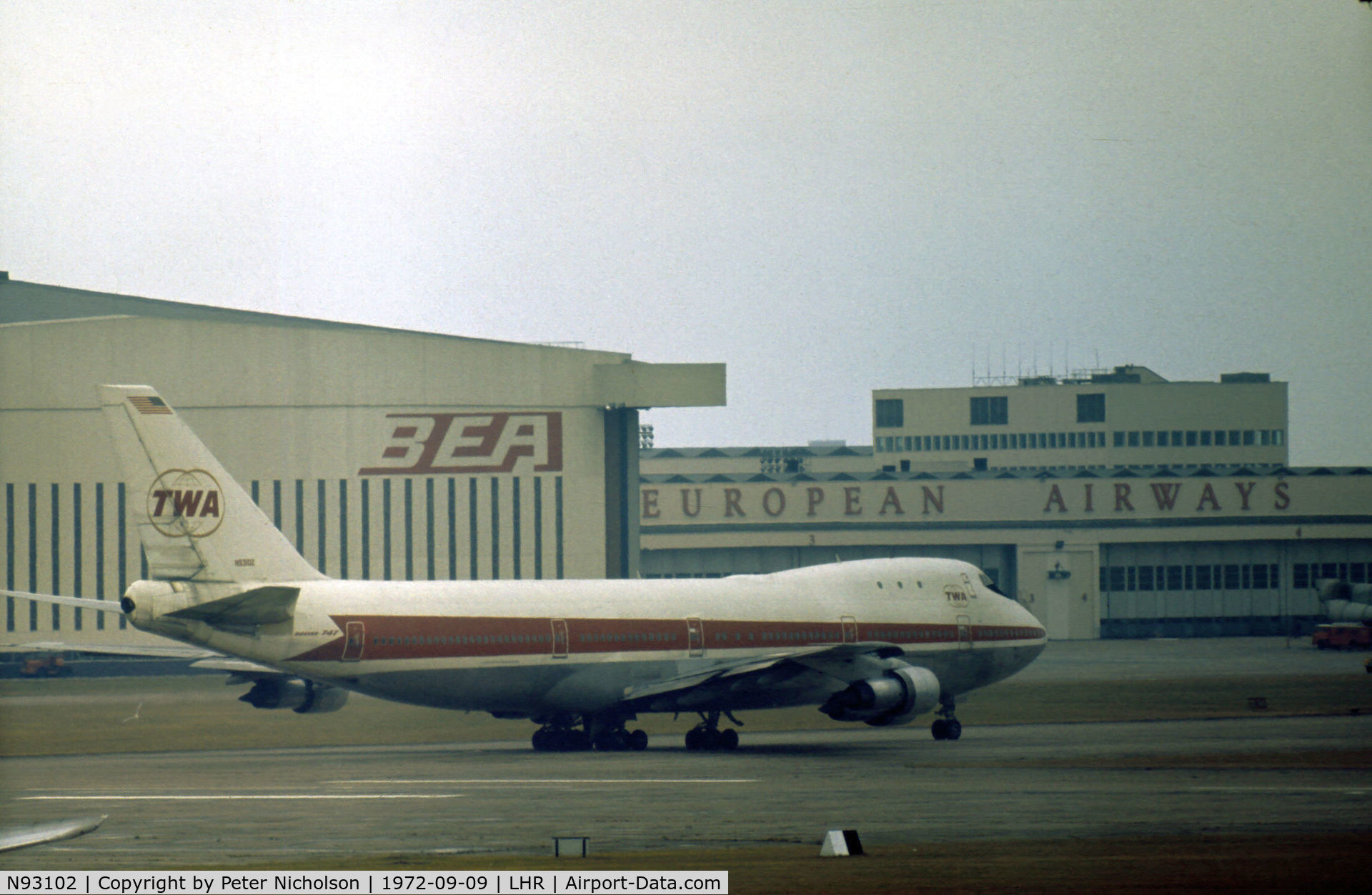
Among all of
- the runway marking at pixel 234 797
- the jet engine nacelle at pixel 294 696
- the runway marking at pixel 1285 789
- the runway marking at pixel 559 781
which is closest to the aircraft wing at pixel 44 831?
the runway marking at pixel 234 797

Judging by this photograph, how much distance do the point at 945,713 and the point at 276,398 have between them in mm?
34156

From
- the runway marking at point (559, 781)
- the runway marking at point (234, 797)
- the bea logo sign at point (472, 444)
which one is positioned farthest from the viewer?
the bea logo sign at point (472, 444)

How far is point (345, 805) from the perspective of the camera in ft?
90.1

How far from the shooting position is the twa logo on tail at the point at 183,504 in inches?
1387

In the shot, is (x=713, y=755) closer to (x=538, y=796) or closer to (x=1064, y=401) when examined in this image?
(x=538, y=796)

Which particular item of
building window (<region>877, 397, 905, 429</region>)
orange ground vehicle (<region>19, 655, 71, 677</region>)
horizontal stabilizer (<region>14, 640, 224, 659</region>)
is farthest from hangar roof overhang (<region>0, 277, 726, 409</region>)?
building window (<region>877, 397, 905, 429</region>)

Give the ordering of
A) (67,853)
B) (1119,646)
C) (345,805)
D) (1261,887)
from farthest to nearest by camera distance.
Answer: (1119,646) < (345,805) < (67,853) < (1261,887)

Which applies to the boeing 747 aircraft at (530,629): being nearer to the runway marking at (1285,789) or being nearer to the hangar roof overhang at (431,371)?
the runway marking at (1285,789)

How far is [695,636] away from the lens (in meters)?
40.5

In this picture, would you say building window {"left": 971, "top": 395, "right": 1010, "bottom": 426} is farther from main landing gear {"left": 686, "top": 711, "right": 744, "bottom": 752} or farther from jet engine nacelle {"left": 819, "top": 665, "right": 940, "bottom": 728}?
jet engine nacelle {"left": 819, "top": 665, "right": 940, "bottom": 728}

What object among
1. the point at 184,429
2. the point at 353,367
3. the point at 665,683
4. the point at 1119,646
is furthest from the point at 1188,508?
the point at 184,429

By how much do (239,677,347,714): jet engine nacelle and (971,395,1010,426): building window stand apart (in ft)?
363

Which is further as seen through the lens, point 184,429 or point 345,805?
point 184,429

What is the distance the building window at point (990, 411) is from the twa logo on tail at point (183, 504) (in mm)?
115526
